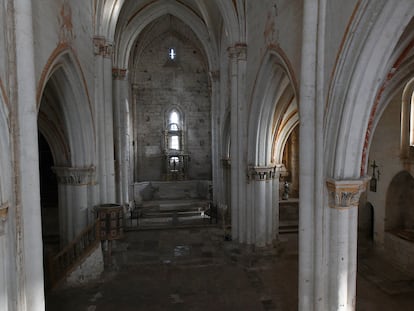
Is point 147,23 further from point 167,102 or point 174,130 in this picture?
point 174,130

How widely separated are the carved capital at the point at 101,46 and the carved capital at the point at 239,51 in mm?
4445

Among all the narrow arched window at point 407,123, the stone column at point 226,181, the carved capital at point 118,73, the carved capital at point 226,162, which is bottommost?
the stone column at point 226,181

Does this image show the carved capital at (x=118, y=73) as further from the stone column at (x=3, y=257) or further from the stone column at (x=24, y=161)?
the stone column at (x=3, y=257)

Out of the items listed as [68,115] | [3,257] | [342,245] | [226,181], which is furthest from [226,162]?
[3,257]

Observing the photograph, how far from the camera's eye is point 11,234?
16.9ft

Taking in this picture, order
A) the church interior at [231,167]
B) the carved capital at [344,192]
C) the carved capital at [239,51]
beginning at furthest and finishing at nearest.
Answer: the carved capital at [239,51]
the carved capital at [344,192]
the church interior at [231,167]

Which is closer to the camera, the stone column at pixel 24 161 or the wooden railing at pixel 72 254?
the stone column at pixel 24 161

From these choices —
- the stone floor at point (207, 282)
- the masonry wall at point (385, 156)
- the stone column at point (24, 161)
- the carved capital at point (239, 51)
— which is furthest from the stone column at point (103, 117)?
the masonry wall at point (385, 156)

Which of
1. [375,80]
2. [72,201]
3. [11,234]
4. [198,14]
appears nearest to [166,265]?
[72,201]

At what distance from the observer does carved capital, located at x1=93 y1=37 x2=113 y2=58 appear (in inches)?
445

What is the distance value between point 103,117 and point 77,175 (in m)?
2.24

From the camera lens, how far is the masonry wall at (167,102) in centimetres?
2331

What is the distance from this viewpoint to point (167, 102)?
23688 millimetres

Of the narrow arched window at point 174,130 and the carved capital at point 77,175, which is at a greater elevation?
the narrow arched window at point 174,130
